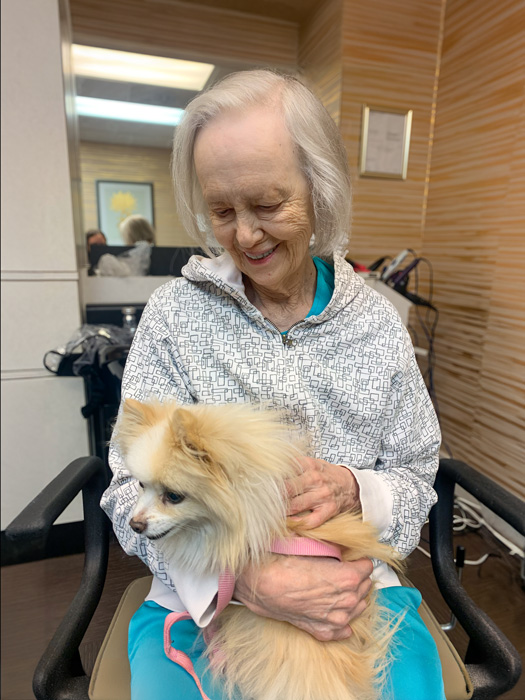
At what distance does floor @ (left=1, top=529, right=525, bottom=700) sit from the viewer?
2.95 ft

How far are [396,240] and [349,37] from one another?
111 cm

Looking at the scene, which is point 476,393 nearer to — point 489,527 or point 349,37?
point 489,527

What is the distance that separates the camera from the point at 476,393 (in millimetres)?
1756

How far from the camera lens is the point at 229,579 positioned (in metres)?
0.73

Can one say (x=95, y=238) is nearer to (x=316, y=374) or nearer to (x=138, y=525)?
(x=316, y=374)

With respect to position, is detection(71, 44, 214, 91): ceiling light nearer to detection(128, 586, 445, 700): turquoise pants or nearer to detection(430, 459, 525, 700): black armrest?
detection(430, 459, 525, 700): black armrest

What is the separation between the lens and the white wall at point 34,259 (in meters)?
1.64

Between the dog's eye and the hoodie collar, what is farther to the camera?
the hoodie collar

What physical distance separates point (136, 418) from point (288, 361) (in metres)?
0.36

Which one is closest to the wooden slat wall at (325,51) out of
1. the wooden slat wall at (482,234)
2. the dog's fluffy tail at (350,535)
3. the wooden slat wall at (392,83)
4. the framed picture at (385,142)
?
the wooden slat wall at (392,83)

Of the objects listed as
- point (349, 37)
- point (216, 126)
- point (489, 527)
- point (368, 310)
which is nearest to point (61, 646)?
point (368, 310)

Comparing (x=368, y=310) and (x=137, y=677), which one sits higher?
(x=368, y=310)

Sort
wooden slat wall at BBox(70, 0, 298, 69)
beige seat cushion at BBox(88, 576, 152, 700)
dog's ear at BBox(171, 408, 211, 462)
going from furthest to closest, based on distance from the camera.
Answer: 1. wooden slat wall at BBox(70, 0, 298, 69)
2. beige seat cushion at BBox(88, 576, 152, 700)
3. dog's ear at BBox(171, 408, 211, 462)

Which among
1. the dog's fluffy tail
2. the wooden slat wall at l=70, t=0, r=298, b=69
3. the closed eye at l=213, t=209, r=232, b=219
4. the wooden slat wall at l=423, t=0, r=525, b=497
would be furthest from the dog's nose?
the wooden slat wall at l=70, t=0, r=298, b=69
